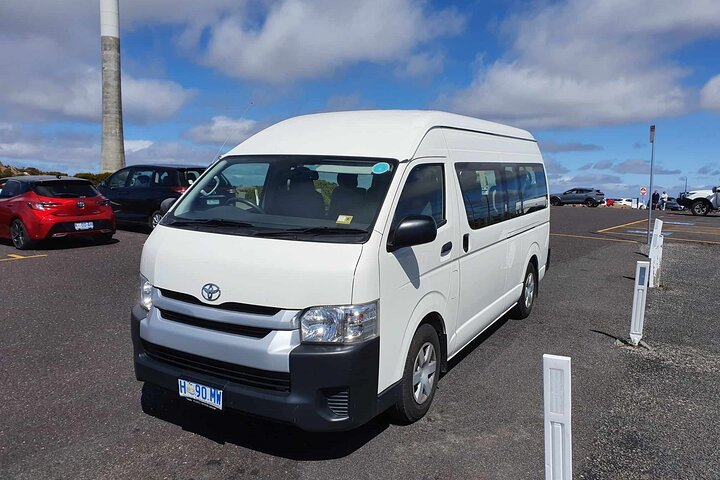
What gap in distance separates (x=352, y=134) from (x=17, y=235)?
1009 cm

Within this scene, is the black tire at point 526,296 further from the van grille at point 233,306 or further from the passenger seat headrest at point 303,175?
the van grille at point 233,306

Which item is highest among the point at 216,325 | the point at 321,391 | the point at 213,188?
the point at 213,188

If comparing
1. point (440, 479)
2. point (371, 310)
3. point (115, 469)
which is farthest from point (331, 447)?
point (115, 469)

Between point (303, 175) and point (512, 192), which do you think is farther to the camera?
point (512, 192)

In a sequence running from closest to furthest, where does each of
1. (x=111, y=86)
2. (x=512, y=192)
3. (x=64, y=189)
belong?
(x=512, y=192)
(x=64, y=189)
(x=111, y=86)

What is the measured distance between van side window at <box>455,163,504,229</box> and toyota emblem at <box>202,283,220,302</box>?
7.39 feet

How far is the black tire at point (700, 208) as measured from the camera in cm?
3144

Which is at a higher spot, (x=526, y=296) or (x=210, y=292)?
(x=210, y=292)

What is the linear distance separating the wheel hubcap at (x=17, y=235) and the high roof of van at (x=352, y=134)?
8.93 m

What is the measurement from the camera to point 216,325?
352cm

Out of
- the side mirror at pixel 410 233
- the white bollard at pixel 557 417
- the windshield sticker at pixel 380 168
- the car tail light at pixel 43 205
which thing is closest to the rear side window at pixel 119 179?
the car tail light at pixel 43 205

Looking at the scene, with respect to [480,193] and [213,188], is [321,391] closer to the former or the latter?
[213,188]

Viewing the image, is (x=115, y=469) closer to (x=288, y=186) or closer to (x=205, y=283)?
(x=205, y=283)

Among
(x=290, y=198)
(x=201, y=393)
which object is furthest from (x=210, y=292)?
(x=290, y=198)
